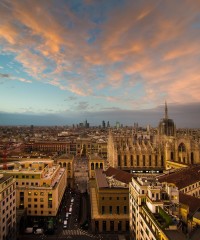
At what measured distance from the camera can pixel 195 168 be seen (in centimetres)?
8675

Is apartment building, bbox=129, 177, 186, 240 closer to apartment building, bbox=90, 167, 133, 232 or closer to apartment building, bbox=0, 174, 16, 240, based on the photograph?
apartment building, bbox=90, 167, 133, 232

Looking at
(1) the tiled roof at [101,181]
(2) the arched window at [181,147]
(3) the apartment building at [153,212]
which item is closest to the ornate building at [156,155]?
(2) the arched window at [181,147]

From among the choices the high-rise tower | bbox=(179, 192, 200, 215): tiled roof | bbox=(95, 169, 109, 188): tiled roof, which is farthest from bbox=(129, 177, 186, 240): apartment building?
the high-rise tower

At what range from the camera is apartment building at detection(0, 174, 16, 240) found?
167ft

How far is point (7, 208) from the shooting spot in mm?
53188

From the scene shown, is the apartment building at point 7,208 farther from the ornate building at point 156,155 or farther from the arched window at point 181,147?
the arched window at point 181,147

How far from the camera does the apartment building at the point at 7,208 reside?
167ft

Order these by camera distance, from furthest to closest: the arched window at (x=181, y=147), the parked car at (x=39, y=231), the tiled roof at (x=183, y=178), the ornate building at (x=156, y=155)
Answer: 1. the arched window at (x=181, y=147)
2. the ornate building at (x=156, y=155)
3. the tiled roof at (x=183, y=178)
4. the parked car at (x=39, y=231)

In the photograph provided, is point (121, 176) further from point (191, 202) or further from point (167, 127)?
point (167, 127)

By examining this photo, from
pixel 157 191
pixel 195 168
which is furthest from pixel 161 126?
pixel 157 191

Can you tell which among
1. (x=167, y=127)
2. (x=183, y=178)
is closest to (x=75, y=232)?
(x=183, y=178)

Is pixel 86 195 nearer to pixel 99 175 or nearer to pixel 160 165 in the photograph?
pixel 99 175

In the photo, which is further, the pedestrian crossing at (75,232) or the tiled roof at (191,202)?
the pedestrian crossing at (75,232)

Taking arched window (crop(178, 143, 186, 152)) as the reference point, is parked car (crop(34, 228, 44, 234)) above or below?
below
